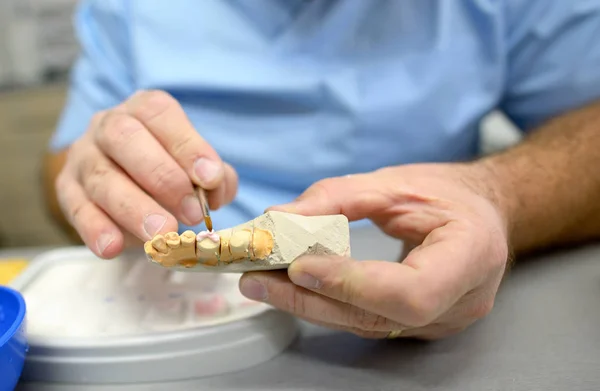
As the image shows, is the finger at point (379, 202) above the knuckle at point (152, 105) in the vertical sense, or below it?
below

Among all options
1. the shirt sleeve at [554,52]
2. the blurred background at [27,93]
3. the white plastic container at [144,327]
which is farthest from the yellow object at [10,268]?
the blurred background at [27,93]

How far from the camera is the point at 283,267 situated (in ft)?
1.40

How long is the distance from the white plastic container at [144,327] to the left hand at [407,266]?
0.15 ft

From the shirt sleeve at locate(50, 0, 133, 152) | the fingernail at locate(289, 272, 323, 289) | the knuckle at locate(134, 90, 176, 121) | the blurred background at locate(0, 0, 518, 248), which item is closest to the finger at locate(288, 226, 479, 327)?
the fingernail at locate(289, 272, 323, 289)

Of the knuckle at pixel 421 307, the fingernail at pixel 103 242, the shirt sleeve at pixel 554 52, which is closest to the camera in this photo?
the knuckle at pixel 421 307

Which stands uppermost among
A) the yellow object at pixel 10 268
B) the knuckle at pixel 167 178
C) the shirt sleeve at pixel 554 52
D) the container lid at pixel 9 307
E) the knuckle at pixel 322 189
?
the shirt sleeve at pixel 554 52

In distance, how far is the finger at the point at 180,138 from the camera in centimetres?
51

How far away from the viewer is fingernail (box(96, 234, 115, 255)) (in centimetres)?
50

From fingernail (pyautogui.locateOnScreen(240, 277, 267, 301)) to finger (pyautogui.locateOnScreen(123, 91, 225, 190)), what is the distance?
0.35ft

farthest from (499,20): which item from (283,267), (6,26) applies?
(6,26)

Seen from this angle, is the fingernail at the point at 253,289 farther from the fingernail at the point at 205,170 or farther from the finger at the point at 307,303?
the fingernail at the point at 205,170

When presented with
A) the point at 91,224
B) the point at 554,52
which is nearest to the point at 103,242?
the point at 91,224

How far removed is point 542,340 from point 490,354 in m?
0.05

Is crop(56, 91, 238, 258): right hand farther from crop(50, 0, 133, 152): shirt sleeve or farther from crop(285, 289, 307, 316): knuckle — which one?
crop(50, 0, 133, 152): shirt sleeve
